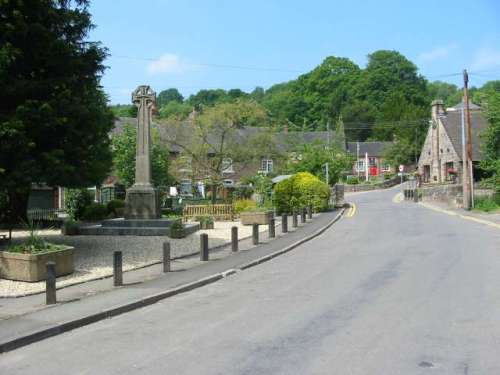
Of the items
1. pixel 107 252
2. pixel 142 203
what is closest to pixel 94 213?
pixel 142 203

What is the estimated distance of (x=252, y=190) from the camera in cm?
4444

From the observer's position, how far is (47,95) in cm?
1544

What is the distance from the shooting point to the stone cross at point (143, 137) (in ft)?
77.5

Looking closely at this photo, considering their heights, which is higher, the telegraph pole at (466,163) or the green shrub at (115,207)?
the telegraph pole at (466,163)

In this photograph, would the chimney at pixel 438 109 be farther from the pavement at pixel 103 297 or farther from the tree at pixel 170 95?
the tree at pixel 170 95

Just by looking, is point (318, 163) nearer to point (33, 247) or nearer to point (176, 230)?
point (176, 230)

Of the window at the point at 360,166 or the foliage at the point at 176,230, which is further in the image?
the window at the point at 360,166

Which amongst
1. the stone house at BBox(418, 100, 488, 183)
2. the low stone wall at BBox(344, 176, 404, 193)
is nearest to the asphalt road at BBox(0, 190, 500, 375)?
the stone house at BBox(418, 100, 488, 183)

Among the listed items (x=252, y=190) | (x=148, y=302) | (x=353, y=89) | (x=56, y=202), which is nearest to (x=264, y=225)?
(x=252, y=190)

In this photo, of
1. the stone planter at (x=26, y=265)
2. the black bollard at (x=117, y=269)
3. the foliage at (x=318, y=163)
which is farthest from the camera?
the foliage at (x=318, y=163)

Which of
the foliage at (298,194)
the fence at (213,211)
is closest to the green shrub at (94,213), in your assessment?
the fence at (213,211)

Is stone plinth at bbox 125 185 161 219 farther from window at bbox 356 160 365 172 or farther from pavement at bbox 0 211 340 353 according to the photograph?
window at bbox 356 160 365 172

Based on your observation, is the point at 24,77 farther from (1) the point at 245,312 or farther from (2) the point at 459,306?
(2) the point at 459,306

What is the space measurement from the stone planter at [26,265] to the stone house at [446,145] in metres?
44.7
